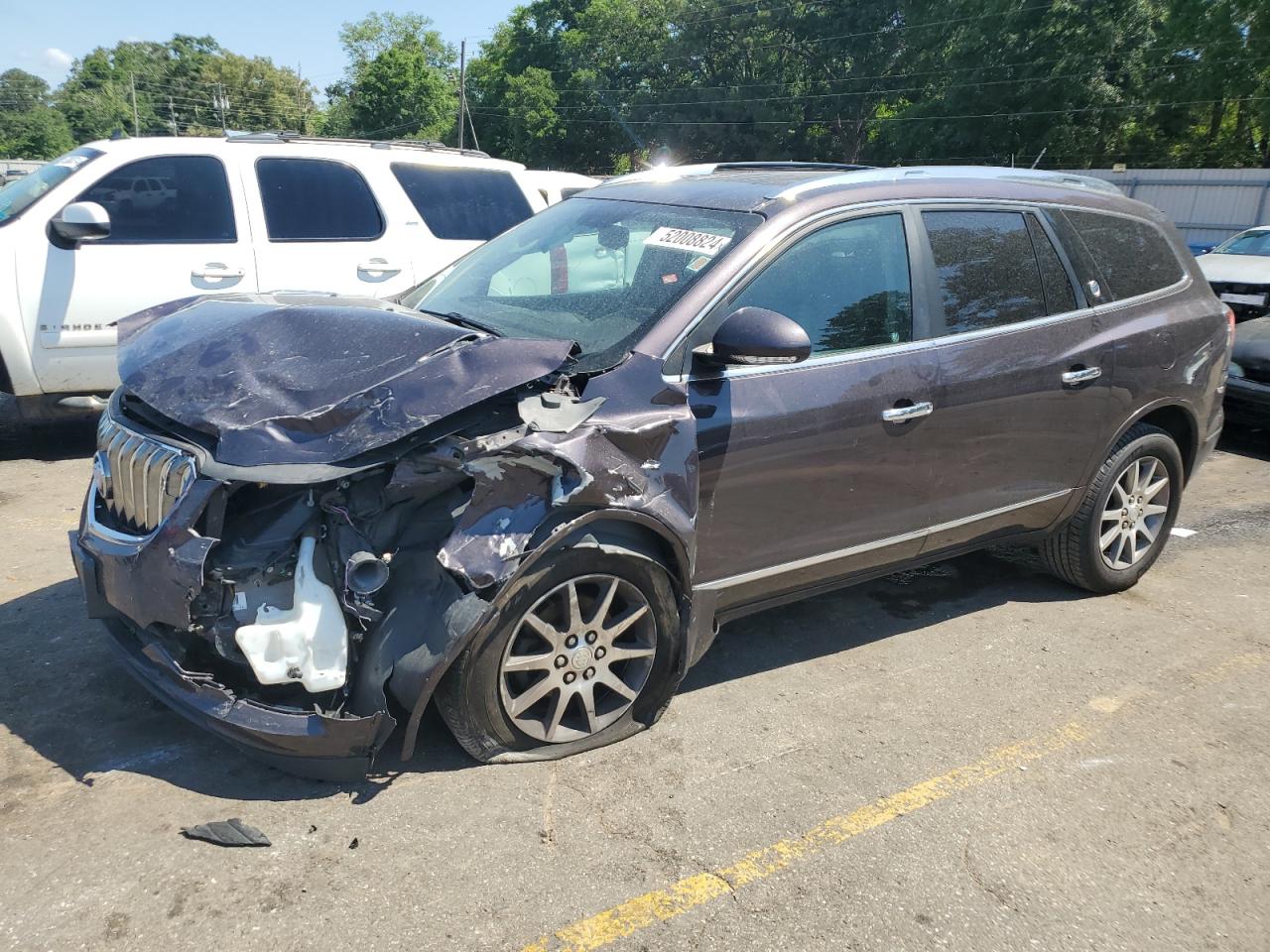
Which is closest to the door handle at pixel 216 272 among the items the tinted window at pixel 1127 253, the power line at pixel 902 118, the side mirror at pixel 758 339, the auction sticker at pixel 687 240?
the auction sticker at pixel 687 240

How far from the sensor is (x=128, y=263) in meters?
6.22

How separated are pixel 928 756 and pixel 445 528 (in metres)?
1.86

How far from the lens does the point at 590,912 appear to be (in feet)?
8.39

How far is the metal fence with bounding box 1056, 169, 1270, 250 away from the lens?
24.7 meters

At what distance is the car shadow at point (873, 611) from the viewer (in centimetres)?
409

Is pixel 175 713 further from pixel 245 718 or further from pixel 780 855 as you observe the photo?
pixel 780 855

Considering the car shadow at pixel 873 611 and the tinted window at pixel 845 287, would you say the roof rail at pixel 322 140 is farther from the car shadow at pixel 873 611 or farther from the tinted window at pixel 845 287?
the car shadow at pixel 873 611

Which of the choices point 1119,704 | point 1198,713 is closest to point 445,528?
point 1119,704

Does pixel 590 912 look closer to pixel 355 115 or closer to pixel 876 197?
pixel 876 197

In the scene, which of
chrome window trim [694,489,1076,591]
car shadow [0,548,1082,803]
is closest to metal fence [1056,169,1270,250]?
car shadow [0,548,1082,803]

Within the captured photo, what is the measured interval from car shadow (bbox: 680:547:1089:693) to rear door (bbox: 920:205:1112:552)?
20.0 inches

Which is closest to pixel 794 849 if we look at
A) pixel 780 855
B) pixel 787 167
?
pixel 780 855

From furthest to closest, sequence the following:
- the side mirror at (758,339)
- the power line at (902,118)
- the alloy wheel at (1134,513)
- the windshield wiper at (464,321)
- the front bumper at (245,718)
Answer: the power line at (902,118), the alloy wheel at (1134,513), the windshield wiper at (464,321), the side mirror at (758,339), the front bumper at (245,718)

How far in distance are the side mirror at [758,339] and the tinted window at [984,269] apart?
40.2 inches
